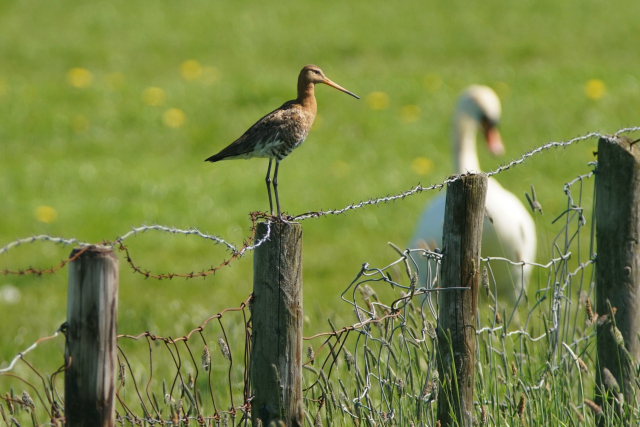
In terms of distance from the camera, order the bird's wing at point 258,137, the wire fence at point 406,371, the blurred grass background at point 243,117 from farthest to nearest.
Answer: the blurred grass background at point 243,117
the bird's wing at point 258,137
the wire fence at point 406,371

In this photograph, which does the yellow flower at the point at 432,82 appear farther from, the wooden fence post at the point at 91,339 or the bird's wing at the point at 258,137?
the wooden fence post at the point at 91,339

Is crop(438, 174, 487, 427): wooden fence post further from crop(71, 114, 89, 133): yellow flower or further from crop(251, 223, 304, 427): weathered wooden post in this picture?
crop(71, 114, 89, 133): yellow flower

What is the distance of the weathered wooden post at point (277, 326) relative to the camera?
253 centimetres

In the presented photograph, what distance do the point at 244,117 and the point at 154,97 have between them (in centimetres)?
155

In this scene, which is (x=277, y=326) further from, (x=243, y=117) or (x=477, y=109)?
(x=243, y=117)

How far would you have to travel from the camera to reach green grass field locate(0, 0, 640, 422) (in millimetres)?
8133

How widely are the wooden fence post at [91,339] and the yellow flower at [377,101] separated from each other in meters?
10.4

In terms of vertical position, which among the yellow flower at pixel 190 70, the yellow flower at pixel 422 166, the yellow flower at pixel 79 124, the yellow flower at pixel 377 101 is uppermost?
the yellow flower at pixel 190 70

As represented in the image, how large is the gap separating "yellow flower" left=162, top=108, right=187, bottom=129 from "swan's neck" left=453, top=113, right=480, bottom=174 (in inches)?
208

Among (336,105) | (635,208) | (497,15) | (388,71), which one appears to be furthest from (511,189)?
(497,15)

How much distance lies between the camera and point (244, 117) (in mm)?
11766

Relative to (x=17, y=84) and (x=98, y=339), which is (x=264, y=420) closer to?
(x=98, y=339)

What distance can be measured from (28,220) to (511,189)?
5.94 metres

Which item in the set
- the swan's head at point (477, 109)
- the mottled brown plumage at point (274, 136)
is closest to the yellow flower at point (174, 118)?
the swan's head at point (477, 109)
